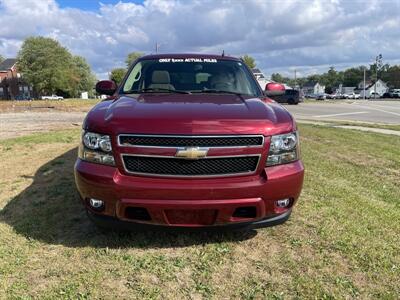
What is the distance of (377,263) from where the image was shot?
3.26 meters

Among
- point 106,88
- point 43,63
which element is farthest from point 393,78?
point 106,88

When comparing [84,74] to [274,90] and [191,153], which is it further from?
[191,153]

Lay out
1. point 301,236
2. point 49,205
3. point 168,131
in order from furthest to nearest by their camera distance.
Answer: point 49,205 → point 301,236 → point 168,131

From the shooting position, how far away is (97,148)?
3.29m

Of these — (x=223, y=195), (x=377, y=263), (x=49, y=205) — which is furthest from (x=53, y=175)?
(x=377, y=263)

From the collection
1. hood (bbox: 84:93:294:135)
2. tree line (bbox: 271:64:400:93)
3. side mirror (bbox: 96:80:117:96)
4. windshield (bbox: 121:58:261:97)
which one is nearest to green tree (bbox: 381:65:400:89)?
tree line (bbox: 271:64:400:93)

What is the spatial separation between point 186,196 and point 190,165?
240mm

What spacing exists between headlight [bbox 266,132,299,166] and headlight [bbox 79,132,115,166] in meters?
1.26

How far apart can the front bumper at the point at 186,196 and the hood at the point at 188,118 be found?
0.34 meters

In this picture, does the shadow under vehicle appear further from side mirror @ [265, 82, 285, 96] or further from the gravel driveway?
the gravel driveway

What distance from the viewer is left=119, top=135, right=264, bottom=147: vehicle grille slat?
311 cm

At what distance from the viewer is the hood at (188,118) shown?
313 centimetres

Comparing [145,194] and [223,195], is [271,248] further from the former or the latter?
[145,194]

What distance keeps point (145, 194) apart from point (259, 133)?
100 centimetres
